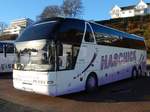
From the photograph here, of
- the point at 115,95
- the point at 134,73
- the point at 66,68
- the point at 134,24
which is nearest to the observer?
the point at 66,68

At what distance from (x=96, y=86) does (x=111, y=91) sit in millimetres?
737

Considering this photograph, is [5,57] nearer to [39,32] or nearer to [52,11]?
[39,32]

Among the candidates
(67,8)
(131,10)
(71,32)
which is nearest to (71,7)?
(67,8)

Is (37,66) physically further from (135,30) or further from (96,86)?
(135,30)

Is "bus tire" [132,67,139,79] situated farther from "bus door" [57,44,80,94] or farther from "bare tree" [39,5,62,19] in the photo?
"bare tree" [39,5,62,19]

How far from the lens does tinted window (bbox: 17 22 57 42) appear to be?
1202 centimetres

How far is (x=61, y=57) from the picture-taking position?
1195 cm

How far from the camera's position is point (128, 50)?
18953 millimetres

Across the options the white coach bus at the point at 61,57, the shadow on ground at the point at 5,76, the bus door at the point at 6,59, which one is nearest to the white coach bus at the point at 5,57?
the bus door at the point at 6,59

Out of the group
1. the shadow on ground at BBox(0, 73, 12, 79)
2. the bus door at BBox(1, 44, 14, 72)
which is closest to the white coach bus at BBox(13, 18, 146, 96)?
the shadow on ground at BBox(0, 73, 12, 79)

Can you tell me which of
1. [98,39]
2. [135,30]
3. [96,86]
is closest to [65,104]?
[96,86]

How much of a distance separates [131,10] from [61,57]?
9930 cm

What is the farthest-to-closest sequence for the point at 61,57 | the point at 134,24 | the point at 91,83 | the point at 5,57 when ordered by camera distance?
the point at 134,24 < the point at 5,57 < the point at 91,83 < the point at 61,57

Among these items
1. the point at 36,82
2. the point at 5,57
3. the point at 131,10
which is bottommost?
the point at 36,82
